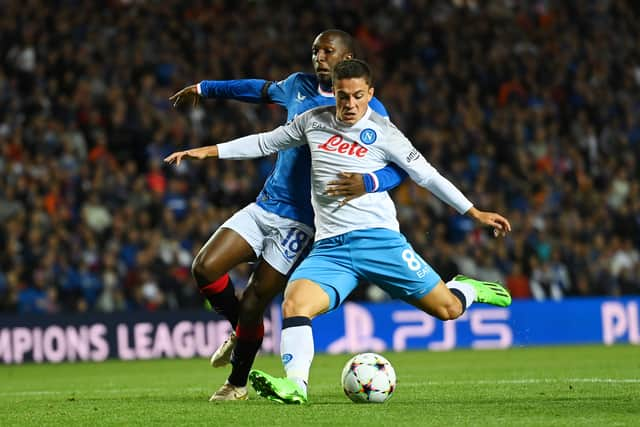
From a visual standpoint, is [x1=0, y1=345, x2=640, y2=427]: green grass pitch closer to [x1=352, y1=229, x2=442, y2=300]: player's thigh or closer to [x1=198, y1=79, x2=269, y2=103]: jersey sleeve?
[x1=352, y1=229, x2=442, y2=300]: player's thigh

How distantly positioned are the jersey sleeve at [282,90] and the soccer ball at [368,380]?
2091 millimetres

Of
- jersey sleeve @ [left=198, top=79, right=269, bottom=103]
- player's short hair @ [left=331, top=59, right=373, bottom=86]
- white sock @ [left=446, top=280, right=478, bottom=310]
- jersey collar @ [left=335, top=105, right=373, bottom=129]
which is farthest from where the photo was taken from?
jersey sleeve @ [left=198, top=79, right=269, bottom=103]

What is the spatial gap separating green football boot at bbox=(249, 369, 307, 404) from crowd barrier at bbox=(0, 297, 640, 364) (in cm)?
973

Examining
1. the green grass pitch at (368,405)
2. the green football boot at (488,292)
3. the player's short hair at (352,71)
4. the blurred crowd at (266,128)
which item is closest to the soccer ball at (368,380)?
the green grass pitch at (368,405)

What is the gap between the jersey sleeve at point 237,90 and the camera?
9289mm

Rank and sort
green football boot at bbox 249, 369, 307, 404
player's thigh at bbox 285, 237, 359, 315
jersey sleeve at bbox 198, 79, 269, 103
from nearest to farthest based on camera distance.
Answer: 1. green football boot at bbox 249, 369, 307, 404
2. player's thigh at bbox 285, 237, 359, 315
3. jersey sleeve at bbox 198, 79, 269, 103

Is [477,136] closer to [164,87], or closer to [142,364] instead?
[164,87]

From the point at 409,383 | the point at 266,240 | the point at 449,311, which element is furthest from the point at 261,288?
the point at 409,383

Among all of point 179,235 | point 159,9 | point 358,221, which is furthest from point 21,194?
point 358,221

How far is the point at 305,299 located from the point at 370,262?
22.1 inches

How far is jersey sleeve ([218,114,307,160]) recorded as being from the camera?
27.7ft

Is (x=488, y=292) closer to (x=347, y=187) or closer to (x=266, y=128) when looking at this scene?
(x=347, y=187)

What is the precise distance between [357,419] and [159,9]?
50.6ft

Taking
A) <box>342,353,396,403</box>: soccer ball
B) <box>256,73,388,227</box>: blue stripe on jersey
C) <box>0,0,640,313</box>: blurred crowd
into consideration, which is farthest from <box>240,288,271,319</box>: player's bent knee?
<box>0,0,640,313</box>: blurred crowd
